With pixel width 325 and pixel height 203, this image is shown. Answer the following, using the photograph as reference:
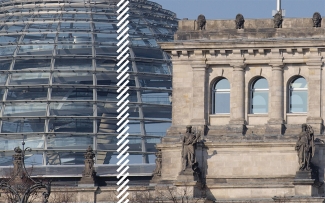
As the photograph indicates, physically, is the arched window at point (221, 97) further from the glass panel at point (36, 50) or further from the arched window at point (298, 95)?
the glass panel at point (36, 50)

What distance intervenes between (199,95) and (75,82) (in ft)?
143

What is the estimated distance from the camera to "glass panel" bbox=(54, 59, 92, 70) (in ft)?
527

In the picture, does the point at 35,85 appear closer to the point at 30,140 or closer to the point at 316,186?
the point at 30,140

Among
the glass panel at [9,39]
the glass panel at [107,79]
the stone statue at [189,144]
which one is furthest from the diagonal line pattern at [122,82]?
the stone statue at [189,144]

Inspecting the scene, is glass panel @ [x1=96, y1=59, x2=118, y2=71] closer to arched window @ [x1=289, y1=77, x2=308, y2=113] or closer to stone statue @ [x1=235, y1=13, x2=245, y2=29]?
stone statue @ [x1=235, y1=13, x2=245, y2=29]

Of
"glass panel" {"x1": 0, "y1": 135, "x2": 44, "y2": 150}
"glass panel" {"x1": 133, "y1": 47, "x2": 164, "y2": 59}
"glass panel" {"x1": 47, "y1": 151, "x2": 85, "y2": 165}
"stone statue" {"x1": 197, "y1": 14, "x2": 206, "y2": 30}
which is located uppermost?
"stone statue" {"x1": 197, "y1": 14, "x2": 206, "y2": 30}

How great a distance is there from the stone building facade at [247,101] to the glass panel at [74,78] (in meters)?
43.0

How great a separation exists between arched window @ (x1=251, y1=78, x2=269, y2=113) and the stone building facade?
0.05m

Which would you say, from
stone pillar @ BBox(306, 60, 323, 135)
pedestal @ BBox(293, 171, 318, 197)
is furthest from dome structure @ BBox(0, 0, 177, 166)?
pedestal @ BBox(293, 171, 318, 197)

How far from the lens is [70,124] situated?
157 m

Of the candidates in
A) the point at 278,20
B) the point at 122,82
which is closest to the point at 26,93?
the point at 122,82

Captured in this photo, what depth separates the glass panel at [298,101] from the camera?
379 ft

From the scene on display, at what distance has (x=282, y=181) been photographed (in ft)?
375

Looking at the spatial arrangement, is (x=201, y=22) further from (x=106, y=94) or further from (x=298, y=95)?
(x=106, y=94)
